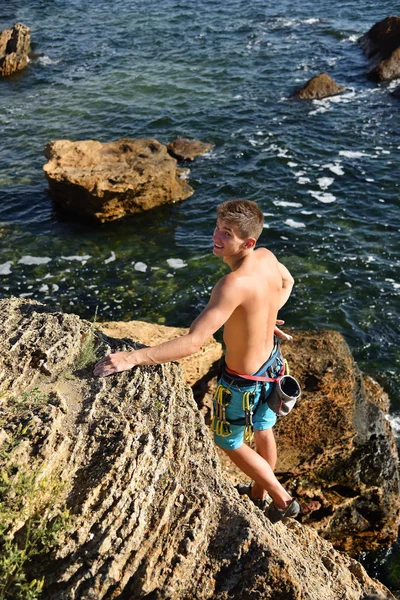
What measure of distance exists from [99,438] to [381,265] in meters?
8.71

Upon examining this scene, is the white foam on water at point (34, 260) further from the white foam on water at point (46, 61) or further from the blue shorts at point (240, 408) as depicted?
the white foam on water at point (46, 61)

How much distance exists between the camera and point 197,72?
837 inches

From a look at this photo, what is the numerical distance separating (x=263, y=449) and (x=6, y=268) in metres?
8.20

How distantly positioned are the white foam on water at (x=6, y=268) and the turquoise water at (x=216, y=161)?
4 cm

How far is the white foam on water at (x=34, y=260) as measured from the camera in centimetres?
1174

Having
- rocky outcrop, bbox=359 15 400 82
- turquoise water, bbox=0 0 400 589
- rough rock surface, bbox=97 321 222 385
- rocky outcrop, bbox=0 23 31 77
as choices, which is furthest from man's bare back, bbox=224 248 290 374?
rocky outcrop, bbox=0 23 31 77

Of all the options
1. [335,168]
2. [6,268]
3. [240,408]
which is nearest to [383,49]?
[335,168]

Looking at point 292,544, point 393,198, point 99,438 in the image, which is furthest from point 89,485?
point 393,198

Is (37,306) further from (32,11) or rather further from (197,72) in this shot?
(32,11)

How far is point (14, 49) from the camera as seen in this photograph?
2411 centimetres

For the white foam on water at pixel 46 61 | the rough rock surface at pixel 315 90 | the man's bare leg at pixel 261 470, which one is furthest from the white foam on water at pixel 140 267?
the white foam on water at pixel 46 61

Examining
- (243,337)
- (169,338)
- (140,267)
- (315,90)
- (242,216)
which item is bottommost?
(140,267)

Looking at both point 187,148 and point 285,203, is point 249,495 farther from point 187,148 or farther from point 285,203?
point 187,148

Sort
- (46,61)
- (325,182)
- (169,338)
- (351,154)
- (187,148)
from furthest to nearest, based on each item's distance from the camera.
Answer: (46,61) → (187,148) → (351,154) → (325,182) → (169,338)
